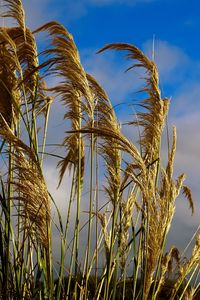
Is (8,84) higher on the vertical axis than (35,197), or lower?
higher

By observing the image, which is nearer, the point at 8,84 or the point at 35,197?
the point at 35,197

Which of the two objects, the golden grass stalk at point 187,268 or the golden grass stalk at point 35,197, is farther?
the golden grass stalk at point 187,268

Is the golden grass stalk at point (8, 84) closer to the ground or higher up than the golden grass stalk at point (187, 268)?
higher up

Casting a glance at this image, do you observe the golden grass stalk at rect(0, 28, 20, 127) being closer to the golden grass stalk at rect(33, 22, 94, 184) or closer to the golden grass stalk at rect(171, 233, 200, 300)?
the golden grass stalk at rect(33, 22, 94, 184)

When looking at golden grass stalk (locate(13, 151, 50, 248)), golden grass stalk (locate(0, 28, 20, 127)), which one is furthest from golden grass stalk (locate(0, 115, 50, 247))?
golden grass stalk (locate(0, 28, 20, 127))

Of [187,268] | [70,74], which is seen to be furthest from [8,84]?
[187,268]

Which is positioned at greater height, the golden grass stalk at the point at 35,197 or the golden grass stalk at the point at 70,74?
the golden grass stalk at the point at 70,74

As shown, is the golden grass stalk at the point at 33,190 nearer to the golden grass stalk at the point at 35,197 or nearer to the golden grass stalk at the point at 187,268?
the golden grass stalk at the point at 35,197

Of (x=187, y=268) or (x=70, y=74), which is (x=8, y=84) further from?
(x=187, y=268)

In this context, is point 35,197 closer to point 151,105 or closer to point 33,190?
point 33,190

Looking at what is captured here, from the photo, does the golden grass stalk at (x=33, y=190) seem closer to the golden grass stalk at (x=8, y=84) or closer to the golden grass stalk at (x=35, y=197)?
the golden grass stalk at (x=35, y=197)

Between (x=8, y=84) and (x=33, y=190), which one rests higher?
(x=8, y=84)

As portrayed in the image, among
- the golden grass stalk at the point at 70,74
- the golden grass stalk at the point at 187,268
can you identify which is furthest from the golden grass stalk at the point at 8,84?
the golden grass stalk at the point at 187,268

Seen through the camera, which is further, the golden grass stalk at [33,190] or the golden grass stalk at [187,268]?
the golden grass stalk at [187,268]
